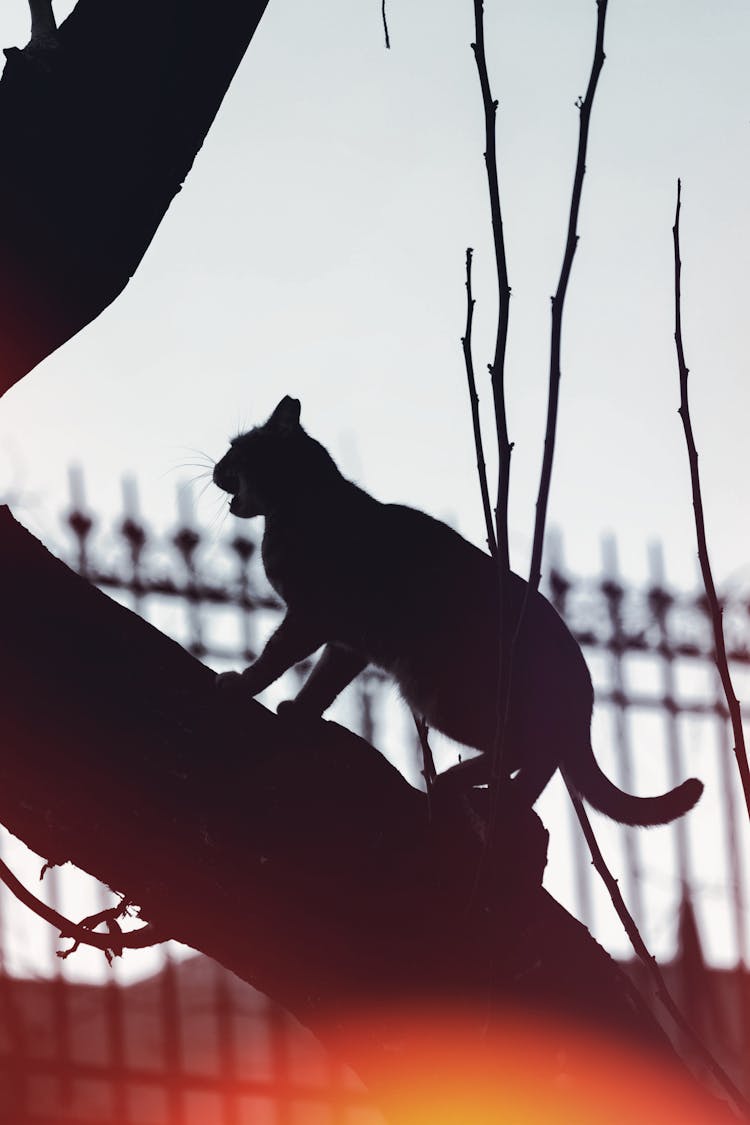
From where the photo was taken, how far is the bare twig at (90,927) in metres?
1.73

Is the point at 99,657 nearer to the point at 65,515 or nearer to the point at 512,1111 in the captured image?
the point at 512,1111

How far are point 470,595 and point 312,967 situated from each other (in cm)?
118

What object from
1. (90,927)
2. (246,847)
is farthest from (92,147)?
(90,927)

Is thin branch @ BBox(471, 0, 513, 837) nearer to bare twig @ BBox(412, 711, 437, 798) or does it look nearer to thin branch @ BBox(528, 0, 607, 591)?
thin branch @ BBox(528, 0, 607, 591)

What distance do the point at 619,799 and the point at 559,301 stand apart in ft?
5.08

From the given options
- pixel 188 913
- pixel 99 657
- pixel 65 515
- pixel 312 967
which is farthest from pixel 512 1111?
pixel 65 515

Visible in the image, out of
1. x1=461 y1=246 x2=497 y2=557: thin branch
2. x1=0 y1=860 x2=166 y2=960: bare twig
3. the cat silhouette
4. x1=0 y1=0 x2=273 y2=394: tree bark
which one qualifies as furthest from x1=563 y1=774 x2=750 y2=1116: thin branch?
x1=0 y1=0 x2=273 y2=394: tree bark

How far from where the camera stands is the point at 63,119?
171 centimetres

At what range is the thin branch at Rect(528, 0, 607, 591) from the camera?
1.35 metres

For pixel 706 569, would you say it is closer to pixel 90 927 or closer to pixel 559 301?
pixel 559 301

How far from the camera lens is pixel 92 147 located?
1698mm

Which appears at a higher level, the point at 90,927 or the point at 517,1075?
the point at 90,927

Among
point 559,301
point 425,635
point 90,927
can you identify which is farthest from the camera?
point 425,635

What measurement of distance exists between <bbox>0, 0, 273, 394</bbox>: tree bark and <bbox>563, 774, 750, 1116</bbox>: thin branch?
33.6 inches
